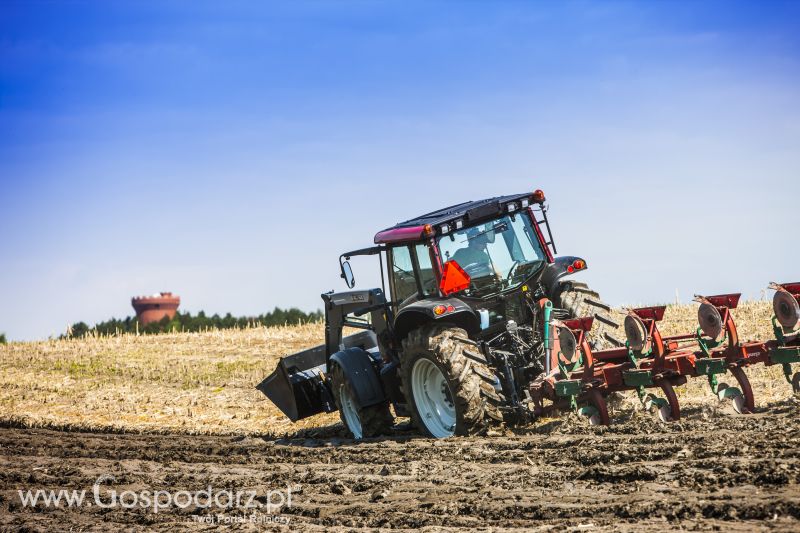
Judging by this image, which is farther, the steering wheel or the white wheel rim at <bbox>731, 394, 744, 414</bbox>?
the steering wheel

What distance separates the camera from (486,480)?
6.22m

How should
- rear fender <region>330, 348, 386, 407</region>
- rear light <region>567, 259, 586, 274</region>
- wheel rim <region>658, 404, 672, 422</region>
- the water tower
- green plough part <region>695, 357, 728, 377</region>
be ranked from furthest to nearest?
the water tower < rear fender <region>330, 348, 386, 407</region> < rear light <region>567, 259, 586, 274</region> < wheel rim <region>658, 404, 672, 422</region> < green plough part <region>695, 357, 728, 377</region>

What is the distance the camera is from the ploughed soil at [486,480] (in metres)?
4.85

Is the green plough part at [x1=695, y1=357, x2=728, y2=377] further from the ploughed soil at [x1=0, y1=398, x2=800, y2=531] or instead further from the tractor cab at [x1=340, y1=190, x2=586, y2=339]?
the tractor cab at [x1=340, y1=190, x2=586, y2=339]

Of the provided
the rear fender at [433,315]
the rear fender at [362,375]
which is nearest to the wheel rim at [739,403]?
the rear fender at [433,315]

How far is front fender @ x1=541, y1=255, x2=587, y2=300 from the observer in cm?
903

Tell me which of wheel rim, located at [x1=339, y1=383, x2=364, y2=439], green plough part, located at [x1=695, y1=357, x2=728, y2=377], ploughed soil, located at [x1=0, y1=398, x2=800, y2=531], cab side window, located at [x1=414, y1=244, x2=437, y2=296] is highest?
cab side window, located at [x1=414, y1=244, x2=437, y2=296]

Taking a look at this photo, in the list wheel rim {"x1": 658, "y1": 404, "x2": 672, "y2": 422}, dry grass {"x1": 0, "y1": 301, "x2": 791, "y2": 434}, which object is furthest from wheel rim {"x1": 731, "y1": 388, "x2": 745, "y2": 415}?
dry grass {"x1": 0, "y1": 301, "x2": 791, "y2": 434}

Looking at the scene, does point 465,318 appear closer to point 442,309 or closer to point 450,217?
point 442,309

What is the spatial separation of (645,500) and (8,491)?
5588 mm

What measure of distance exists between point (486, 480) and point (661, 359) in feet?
6.91

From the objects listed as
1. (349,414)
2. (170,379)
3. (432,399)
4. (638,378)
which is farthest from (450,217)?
(170,379)

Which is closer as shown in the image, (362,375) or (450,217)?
(450,217)

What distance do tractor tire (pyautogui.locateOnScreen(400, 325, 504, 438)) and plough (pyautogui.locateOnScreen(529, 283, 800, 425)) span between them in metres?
0.46
